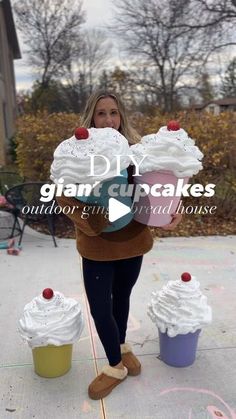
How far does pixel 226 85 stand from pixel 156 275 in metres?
37.5

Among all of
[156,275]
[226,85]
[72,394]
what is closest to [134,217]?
Answer: [72,394]

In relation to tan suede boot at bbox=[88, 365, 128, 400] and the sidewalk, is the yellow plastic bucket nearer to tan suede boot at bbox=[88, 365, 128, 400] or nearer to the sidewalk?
the sidewalk

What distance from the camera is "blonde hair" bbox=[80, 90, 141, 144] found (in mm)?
2068

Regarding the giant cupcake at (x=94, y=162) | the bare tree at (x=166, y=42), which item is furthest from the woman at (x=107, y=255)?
the bare tree at (x=166, y=42)

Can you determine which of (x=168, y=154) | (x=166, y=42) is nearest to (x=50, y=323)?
(x=168, y=154)

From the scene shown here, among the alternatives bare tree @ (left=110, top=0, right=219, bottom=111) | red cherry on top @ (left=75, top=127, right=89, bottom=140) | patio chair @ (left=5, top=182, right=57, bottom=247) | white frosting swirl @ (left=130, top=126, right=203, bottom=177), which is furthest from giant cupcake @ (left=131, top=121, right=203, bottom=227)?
bare tree @ (left=110, top=0, right=219, bottom=111)

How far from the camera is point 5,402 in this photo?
215 cm

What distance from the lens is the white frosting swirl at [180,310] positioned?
7.46 ft

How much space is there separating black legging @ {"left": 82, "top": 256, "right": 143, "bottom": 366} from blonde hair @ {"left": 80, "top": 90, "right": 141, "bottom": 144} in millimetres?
646

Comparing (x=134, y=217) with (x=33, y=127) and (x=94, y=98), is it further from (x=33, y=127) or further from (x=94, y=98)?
(x=33, y=127)

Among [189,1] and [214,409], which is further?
[189,1]

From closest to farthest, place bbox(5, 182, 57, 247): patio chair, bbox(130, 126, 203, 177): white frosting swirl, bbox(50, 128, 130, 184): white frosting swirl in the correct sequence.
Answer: bbox(50, 128, 130, 184): white frosting swirl → bbox(130, 126, 203, 177): white frosting swirl → bbox(5, 182, 57, 247): patio chair

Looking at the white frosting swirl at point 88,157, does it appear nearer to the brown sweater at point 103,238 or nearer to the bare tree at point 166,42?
the brown sweater at point 103,238

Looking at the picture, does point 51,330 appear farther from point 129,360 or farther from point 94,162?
point 94,162
